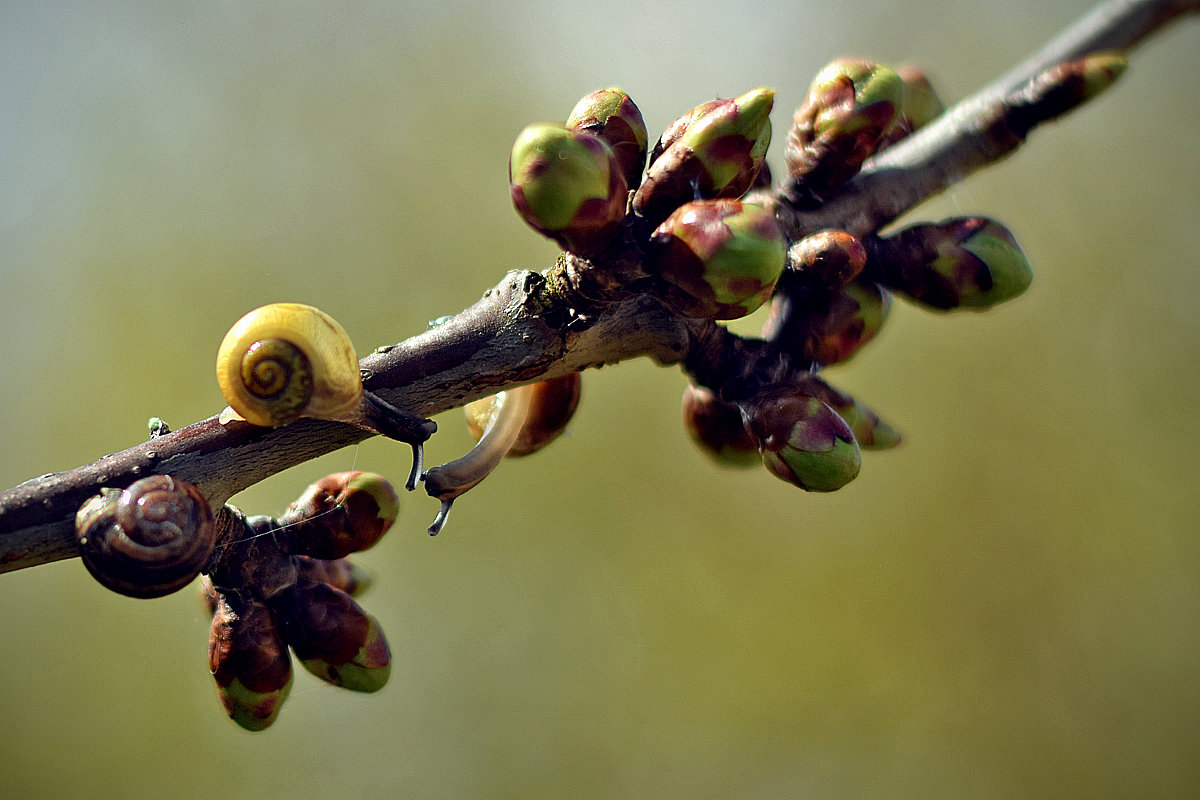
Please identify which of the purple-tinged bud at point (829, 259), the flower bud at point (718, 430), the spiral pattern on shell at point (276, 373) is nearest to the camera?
the spiral pattern on shell at point (276, 373)

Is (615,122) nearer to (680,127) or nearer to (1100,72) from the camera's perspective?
(680,127)

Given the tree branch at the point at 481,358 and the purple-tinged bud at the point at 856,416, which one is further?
the purple-tinged bud at the point at 856,416

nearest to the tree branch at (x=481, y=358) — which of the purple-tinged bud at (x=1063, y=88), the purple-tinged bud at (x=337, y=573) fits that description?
the purple-tinged bud at (x=1063, y=88)

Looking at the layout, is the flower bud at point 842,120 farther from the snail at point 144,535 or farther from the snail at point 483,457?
the snail at point 144,535

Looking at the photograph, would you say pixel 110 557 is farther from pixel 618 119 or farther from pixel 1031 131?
pixel 1031 131

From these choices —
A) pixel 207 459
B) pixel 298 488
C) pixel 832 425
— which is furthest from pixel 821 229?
pixel 298 488

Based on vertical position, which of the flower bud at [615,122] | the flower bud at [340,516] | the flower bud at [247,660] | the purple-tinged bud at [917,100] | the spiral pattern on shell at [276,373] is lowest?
the flower bud at [247,660]

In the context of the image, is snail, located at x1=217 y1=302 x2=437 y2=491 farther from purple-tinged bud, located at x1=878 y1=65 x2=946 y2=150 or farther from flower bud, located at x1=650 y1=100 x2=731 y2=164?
purple-tinged bud, located at x1=878 y1=65 x2=946 y2=150

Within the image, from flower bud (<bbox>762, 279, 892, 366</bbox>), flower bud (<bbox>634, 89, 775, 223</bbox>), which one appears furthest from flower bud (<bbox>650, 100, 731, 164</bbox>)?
flower bud (<bbox>762, 279, 892, 366</bbox>)
